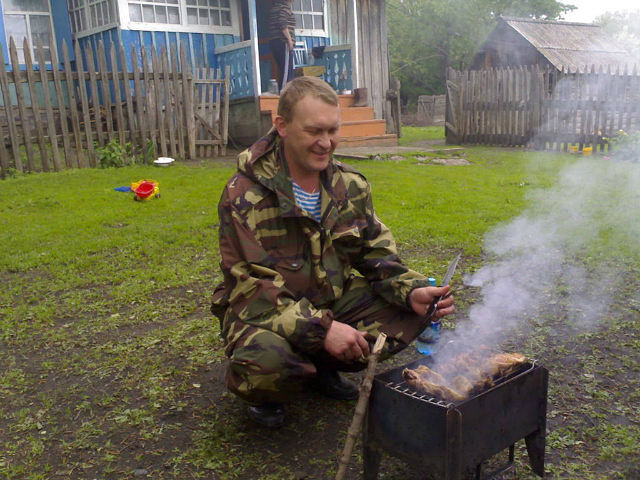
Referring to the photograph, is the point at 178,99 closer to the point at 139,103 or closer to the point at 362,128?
the point at 139,103

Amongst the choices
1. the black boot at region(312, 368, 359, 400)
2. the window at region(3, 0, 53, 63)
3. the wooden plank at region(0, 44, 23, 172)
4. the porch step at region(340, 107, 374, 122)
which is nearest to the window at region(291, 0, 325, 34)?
the porch step at region(340, 107, 374, 122)

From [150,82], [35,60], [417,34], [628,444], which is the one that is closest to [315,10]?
[150,82]

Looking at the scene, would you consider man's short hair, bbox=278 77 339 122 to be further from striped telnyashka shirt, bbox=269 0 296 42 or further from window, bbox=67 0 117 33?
window, bbox=67 0 117 33

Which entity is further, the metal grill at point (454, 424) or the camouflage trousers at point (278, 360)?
the camouflage trousers at point (278, 360)

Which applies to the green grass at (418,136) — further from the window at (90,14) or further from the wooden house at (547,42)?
the window at (90,14)

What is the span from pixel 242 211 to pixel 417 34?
34898 millimetres

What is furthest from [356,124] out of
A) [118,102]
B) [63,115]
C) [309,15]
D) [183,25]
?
[63,115]

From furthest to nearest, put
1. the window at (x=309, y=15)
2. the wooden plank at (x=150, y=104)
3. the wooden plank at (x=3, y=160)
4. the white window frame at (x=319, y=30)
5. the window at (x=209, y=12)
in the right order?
the white window frame at (x=319, y=30) < the window at (x=309, y=15) < the window at (x=209, y=12) < the wooden plank at (x=150, y=104) < the wooden plank at (x=3, y=160)

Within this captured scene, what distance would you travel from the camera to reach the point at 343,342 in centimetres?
252

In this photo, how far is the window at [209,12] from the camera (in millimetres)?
12617

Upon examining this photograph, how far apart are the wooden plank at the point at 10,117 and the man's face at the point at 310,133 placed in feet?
23.5

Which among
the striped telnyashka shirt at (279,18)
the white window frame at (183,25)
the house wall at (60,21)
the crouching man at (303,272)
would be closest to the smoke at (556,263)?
the crouching man at (303,272)

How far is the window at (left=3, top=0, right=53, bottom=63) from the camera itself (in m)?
12.4

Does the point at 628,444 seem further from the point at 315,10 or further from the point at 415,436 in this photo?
the point at 315,10
